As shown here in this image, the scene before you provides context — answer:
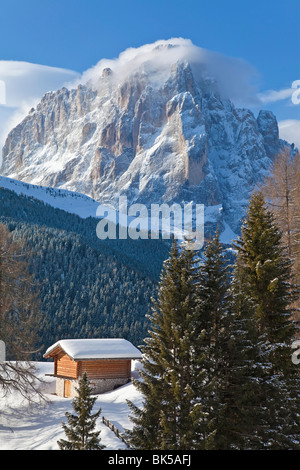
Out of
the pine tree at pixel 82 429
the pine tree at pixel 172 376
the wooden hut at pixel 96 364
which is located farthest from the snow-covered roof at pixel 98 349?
the pine tree at pixel 172 376

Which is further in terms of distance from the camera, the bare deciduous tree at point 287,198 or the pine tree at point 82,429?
the bare deciduous tree at point 287,198

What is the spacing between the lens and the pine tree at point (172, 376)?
43.7ft

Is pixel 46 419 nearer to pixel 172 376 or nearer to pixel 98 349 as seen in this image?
pixel 98 349

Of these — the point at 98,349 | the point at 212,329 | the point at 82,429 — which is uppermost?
the point at 212,329

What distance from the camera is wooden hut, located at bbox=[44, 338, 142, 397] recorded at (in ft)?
105

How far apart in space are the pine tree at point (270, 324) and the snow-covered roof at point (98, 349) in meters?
16.9

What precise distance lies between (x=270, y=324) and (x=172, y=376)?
4999 mm

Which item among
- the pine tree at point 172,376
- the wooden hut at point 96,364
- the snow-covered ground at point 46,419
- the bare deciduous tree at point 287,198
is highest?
the bare deciduous tree at point 287,198

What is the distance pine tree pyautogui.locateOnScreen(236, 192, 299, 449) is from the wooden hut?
672 inches

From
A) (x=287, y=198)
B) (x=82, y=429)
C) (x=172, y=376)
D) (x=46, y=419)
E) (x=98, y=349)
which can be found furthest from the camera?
(x=98, y=349)

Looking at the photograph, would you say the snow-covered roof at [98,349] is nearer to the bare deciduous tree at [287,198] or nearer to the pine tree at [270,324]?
the bare deciduous tree at [287,198]

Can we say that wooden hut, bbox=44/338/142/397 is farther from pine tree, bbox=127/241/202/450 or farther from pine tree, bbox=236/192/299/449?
pine tree, bbox=127/241/202/450

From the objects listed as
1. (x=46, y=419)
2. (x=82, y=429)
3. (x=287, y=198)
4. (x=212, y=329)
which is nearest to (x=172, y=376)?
(x=212, y=329)

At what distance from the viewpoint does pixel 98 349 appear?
32.8 m
